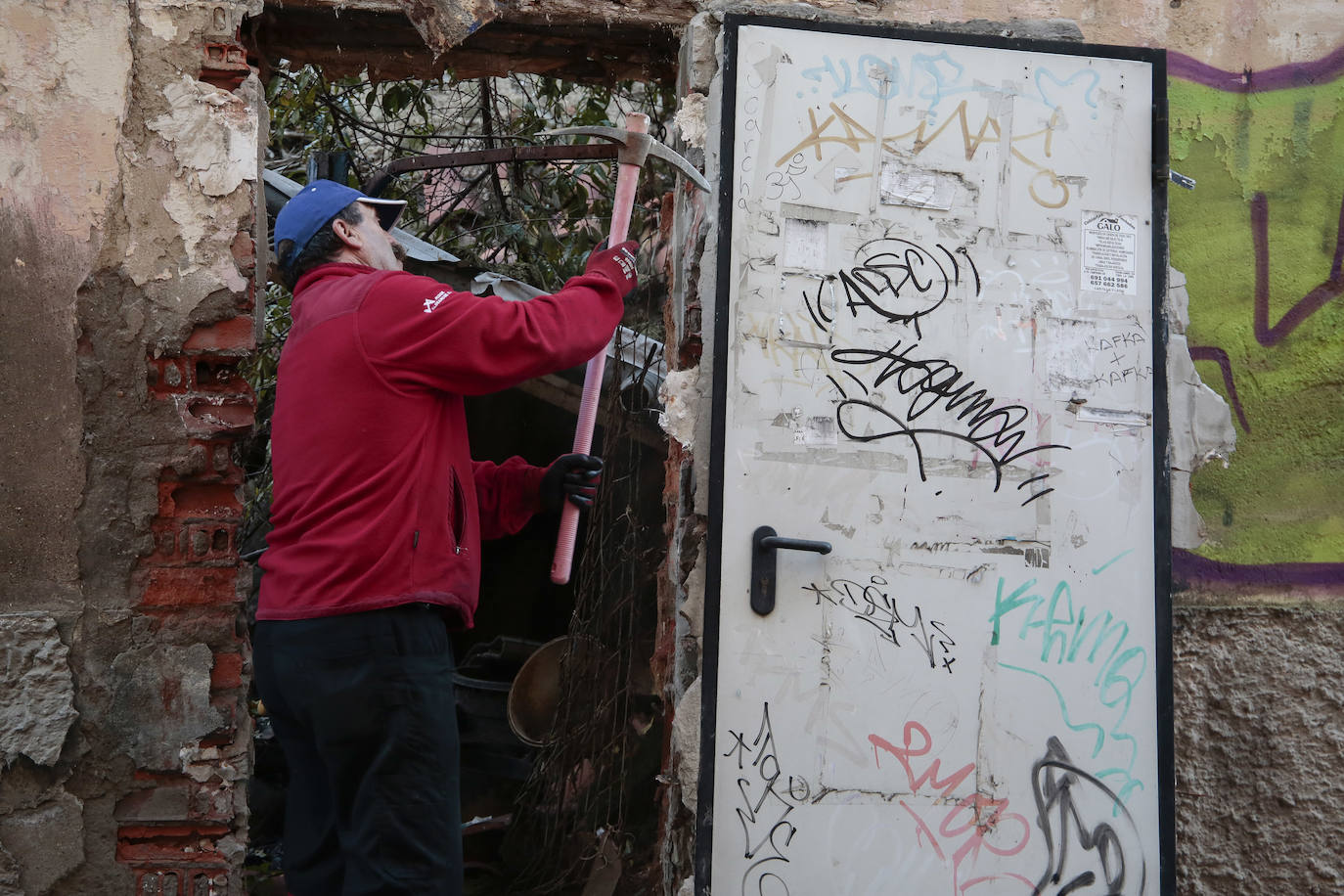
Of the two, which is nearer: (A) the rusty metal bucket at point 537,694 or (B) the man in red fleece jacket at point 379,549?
(B) the man in red fleece jacket at point 379,549

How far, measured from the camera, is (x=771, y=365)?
298 cm

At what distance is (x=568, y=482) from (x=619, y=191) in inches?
31.0

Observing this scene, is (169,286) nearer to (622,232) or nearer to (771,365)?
(622,232)

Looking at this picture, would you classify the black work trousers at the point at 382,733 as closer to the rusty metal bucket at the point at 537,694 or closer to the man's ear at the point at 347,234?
the man's ear at the point at 347,234

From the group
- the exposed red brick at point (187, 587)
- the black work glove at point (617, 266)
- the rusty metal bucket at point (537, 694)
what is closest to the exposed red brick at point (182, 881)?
the exposed red brick at point (187, 587)

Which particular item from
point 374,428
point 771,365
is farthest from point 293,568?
point 771,365

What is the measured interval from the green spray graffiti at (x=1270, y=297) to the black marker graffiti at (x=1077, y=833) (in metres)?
0.76

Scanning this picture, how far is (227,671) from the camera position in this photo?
2852 mm

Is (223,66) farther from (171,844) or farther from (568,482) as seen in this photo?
(171,844)

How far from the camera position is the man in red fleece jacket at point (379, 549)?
2383 millimetres

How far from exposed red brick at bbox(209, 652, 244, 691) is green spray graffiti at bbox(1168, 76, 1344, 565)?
267cm

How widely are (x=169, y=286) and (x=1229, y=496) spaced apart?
297 cm

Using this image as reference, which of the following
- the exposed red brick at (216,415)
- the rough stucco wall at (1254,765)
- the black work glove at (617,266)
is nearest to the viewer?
the black work glove at (617,266)

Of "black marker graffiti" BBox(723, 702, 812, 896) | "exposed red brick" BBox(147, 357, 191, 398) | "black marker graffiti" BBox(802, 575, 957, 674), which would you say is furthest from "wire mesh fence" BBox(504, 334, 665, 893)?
"exposed red brick" BBox(147, 357, 191, 398)
